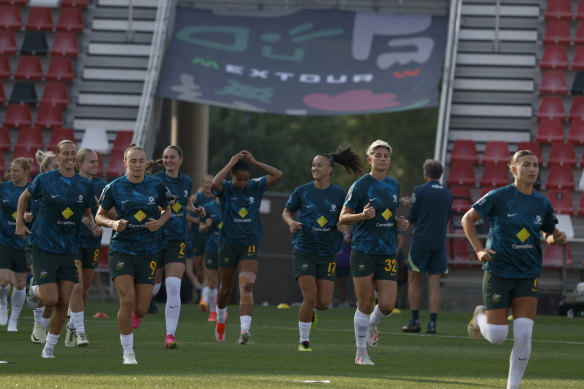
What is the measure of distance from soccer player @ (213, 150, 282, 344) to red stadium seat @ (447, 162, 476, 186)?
11672mm

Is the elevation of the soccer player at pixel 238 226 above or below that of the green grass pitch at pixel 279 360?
above

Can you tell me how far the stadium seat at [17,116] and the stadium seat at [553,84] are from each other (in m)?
11.9

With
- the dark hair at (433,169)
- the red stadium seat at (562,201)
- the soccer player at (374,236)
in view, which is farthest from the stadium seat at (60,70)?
the soccer player at (374,236)

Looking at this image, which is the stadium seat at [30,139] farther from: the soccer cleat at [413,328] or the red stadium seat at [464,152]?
the soccer cleat at [413,328]

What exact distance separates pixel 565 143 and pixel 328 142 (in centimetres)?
4104

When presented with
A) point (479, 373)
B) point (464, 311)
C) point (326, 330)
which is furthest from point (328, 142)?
point (479, 373)

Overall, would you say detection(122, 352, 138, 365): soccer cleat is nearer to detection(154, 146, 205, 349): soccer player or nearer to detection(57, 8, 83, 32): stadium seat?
detection(154, 146, 205, 349): soccer player

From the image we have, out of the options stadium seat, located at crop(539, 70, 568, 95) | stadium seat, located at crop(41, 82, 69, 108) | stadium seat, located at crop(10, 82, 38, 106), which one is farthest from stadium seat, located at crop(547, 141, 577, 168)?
stadium seat, located at crop(10, 82, 38, 106)

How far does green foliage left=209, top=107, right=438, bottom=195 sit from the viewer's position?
2395 inches

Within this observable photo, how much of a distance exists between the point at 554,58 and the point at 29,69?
1240 cm

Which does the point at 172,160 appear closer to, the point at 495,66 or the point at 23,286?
the point at 23,286

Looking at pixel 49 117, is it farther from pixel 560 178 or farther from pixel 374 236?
pixel 374 236

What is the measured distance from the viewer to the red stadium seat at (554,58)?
25.9m

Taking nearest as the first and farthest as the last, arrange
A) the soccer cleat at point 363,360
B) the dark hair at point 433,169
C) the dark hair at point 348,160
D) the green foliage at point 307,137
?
1. the soccer cleat at point 363,360
2. the dark hair at point 348,160
3. the dark hair at point 433,169
4. the green foliage at point 307,137
